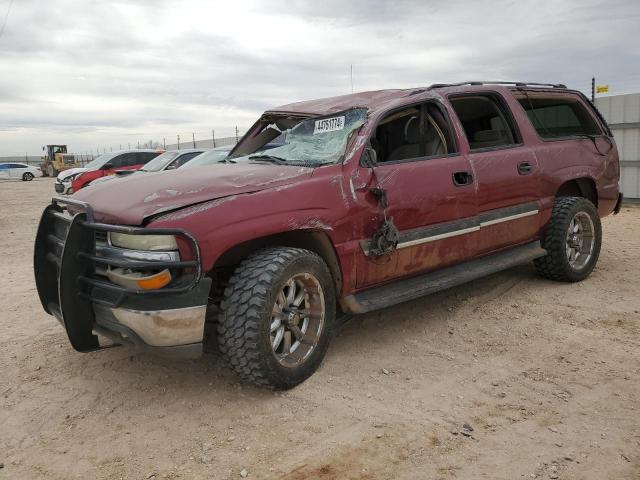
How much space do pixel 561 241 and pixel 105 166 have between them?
45.8 ft

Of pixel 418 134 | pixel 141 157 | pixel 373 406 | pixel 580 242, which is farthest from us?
pixel 141 157

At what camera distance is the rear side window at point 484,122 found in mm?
4746

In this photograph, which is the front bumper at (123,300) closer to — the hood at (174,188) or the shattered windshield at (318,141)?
the hood at (174,188)

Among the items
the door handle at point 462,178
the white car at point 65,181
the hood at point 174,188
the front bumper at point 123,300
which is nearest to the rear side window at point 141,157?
the white car at point 65,181

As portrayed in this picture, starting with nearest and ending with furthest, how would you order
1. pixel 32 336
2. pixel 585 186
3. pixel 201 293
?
pixel 201 293 → pixel 32 336 → pixel 585 186

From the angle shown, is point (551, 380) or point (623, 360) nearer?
point (551, 380)

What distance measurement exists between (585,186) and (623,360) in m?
2.44

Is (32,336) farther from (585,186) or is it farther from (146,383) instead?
(585,186)

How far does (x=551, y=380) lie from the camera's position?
131 inches

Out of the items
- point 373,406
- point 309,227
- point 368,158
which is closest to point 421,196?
point 368,158

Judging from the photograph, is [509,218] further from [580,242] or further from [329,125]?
[329,125]

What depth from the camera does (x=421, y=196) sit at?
12.7 feet

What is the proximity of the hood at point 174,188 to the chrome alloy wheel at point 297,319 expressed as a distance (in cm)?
61

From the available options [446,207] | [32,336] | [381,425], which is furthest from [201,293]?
[32,336]
